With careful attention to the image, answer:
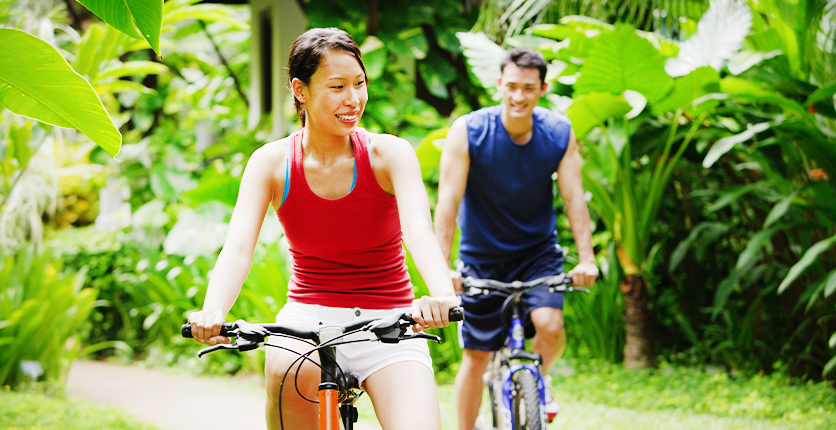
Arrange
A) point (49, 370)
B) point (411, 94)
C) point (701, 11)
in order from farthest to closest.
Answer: point (411, 94) → point (49, 370) → point (701, 11)

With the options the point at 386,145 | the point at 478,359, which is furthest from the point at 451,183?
the point at 386,145

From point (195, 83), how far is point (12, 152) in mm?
6788

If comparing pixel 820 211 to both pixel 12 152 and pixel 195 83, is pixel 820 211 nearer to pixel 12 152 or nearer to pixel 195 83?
pixel 12 152

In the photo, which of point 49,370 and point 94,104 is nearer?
point 94,104

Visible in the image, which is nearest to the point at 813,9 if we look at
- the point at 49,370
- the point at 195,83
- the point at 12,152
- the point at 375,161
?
the point at 375,161

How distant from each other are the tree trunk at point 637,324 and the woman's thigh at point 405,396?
396 centimetres

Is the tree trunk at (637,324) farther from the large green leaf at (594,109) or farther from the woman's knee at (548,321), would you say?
the woman's knee at (548,321)

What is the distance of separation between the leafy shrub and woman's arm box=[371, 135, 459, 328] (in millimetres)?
4324

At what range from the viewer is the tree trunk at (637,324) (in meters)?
5.92

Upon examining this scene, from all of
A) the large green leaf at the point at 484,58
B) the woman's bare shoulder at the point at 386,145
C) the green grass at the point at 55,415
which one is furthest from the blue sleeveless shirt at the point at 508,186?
the green grass at the point at 55,415

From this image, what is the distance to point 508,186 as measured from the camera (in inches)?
147

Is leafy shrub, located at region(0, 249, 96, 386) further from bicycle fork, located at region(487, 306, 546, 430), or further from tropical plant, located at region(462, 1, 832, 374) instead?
bicycle fork, located at region(487, 306, 546, 430)

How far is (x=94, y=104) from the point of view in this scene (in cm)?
204

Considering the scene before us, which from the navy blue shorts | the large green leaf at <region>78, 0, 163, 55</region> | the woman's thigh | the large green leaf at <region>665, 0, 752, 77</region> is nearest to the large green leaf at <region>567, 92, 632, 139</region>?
the large green leaf at <region>665, 0, 752, 77</region>
